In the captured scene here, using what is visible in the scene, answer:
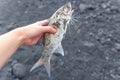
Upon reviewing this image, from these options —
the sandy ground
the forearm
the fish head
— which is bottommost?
the sandy ground

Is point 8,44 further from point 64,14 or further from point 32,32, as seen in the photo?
point 64,14

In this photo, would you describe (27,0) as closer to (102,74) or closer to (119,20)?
(119,20)

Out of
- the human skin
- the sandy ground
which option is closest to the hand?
the human skin

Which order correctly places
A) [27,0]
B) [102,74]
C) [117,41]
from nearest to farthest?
1. [102,74]
2. [117,41]
3. [27,0]

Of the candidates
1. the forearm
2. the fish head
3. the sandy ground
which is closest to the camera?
the fish head

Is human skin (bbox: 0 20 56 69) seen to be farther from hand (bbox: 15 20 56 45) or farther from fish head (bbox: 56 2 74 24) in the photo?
fish head (bbox: 56 2 74 24)

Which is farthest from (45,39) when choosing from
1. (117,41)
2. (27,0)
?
(27,0)

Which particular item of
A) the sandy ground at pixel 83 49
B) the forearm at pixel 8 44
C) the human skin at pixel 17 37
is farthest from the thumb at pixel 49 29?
the sandy ground at pixel 83 49
